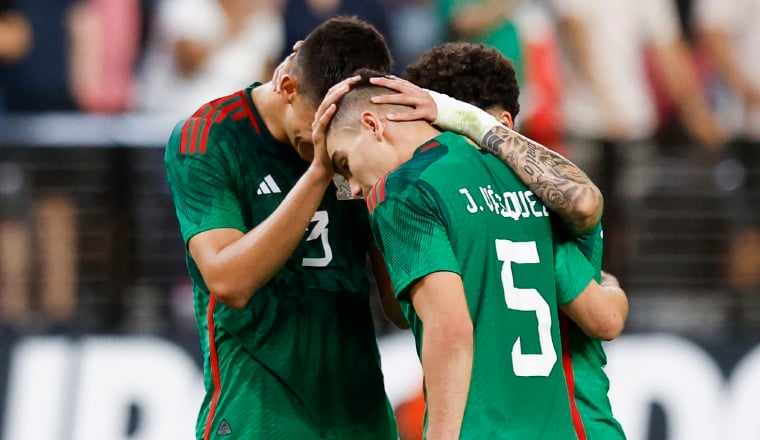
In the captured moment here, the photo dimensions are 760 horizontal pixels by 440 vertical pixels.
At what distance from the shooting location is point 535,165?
3.43 meters

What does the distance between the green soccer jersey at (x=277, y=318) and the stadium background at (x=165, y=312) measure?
3.43 metres

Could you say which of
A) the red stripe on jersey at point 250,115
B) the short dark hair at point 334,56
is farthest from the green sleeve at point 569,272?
the red stripe on jersey at point 250,115

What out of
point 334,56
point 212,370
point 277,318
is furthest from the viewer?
point 212,370

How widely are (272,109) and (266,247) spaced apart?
21.7 inches

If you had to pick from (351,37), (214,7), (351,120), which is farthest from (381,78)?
(214,7)

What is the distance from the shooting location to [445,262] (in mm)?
3176

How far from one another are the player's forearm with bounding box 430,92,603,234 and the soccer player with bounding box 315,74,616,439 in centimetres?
5

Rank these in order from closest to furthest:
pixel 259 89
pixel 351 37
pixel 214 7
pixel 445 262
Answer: pixel 445 262 → pixel 351 37 → pixel 259 89 → pixel 214 7

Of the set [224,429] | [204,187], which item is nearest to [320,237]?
[204,187]

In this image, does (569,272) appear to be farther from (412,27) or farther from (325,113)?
(412,27)

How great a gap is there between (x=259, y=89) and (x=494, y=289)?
1.27 metres

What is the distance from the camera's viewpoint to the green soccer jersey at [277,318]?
13.3ft

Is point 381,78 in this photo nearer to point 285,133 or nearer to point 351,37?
point 351,37

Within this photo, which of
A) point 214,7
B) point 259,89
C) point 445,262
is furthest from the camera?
point 214,7
